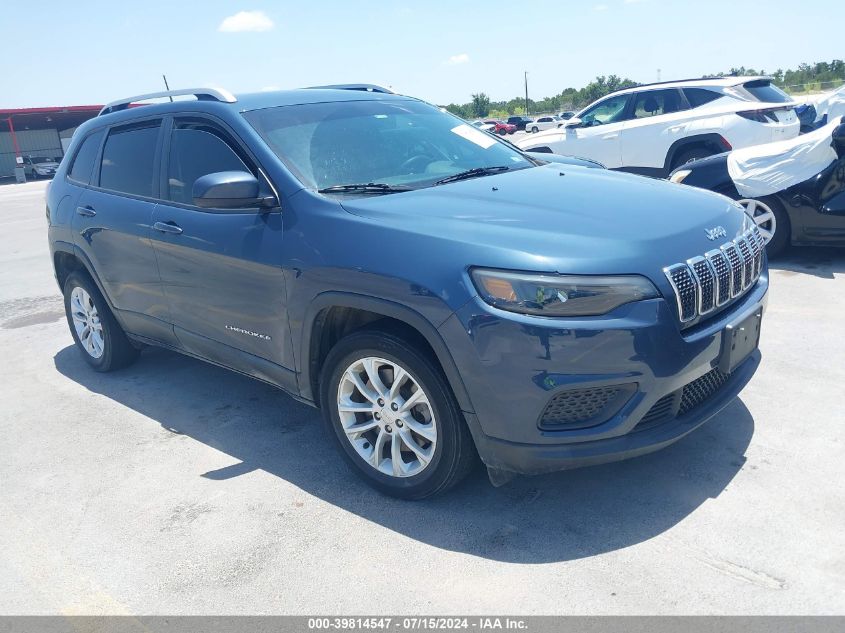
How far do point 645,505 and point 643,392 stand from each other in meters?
0.65

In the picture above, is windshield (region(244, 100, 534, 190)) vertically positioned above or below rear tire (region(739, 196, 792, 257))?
above

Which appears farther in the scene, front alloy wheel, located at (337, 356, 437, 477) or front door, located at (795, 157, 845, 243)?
front door, located at (795, 157, 845, 243)

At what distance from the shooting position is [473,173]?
407 cm

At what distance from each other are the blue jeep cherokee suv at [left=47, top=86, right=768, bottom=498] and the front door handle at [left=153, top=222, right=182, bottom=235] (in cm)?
1

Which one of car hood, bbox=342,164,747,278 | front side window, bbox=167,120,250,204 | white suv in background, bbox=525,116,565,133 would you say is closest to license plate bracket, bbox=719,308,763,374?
car hood, bbox=342,164,747,278

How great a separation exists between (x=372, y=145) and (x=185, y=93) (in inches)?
53.7

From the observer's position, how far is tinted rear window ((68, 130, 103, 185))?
533cm

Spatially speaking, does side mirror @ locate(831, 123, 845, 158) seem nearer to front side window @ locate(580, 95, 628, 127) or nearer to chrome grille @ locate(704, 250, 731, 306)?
chrome grille @ locate(704, 250, 731, 306)

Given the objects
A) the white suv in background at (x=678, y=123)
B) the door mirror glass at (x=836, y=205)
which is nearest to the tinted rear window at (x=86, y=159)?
the door mirror glass at (x=836, y=205)

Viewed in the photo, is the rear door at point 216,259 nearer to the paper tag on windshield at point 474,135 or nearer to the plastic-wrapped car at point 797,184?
the paper tag on windshield at point 474,135

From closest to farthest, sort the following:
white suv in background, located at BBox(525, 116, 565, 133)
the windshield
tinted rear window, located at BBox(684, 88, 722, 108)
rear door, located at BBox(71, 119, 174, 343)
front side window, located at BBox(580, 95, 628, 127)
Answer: the windshield, rear door, located at BBox(71, 119, 174, 343), tinted rear window, located at BBox(684, 88, 722, 108), front side window, located at BBox(580, 95, 628, 127), white suv in background, located at BBox(525, 116, 565, 133)

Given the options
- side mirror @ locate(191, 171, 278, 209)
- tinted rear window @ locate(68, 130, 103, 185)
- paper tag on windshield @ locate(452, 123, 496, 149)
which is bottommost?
side mirror @ locate(191, 171, 278, 209)

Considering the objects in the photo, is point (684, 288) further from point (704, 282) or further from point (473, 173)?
point (473, 173)
